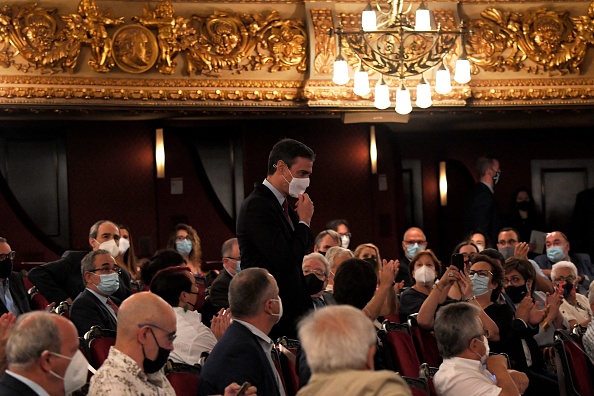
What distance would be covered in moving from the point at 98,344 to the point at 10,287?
2.30 m

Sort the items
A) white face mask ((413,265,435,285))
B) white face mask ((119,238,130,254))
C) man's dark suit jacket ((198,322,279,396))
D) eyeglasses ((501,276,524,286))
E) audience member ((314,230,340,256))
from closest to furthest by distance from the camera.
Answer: man's dark suit jacket ((198,322,279,396)) < white face mask ((413,265,435,285)) < eyeglasses ((501,276,524,286)) < audience member ((314,230,340,256)) < white face mask ((119,238,130,254))

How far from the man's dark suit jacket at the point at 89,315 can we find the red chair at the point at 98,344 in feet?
2.94

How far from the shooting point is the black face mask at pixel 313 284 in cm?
546

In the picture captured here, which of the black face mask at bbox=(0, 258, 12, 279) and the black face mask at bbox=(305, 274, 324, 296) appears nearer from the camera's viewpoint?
the black face mask at bbox=(305, 274, 324, 296)

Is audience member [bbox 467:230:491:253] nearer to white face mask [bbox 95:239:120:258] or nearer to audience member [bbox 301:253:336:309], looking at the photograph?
white face mask [bbox 95:239:120:258]

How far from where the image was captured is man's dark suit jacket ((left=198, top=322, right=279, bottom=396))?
4266 mm

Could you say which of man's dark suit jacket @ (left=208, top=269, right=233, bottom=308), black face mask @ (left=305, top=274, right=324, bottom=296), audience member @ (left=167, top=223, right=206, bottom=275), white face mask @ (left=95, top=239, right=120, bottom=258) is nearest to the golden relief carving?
audience member @ (left=167, top=223, right=206, bottom=275)

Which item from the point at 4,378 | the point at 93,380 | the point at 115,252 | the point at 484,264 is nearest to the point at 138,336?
the point at 93,380

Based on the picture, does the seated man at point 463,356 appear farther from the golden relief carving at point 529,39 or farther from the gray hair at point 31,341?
the golden relief carving at point 529,39

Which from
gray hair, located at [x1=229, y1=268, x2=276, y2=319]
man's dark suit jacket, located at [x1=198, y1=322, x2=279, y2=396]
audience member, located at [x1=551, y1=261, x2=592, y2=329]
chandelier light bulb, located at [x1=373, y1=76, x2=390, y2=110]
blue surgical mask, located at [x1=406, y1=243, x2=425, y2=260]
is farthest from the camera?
blue surgical mask, located at [x1=406, y1=243, x2=425, y2=260]

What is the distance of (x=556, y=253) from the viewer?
9742mm

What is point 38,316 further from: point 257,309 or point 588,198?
point 588,198

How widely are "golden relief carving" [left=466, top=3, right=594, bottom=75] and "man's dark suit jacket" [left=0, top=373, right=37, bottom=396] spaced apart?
8.19m

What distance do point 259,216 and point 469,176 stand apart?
8088 mm
